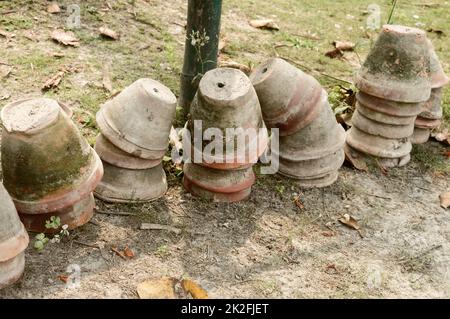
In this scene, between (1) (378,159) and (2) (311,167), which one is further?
(1) (378,159)

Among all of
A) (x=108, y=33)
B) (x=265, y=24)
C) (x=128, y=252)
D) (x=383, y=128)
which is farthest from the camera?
(x=265, y=24)

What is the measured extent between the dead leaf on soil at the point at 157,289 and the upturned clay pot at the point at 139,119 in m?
0.79

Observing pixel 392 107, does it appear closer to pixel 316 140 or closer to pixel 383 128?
pixel 383 128

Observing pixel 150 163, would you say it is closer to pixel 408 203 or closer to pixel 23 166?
pixel 23 166

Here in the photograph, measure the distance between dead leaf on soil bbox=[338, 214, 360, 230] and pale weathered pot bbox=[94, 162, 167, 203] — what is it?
1241 mm

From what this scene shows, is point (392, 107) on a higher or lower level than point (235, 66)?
higher

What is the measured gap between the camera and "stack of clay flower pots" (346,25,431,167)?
157 inches

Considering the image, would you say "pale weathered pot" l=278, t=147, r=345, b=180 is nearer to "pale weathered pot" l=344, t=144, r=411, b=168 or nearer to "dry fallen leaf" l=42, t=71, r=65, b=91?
"pale weathered pot" l=344, t=144, r=411, b=168

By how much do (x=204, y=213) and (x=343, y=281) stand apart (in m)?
0.95

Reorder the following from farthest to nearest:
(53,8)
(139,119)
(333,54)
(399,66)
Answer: (333,54) → (53,8) → (399,66) → (139,119)

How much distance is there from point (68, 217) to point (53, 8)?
3.07m

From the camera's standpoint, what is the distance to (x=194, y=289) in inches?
118

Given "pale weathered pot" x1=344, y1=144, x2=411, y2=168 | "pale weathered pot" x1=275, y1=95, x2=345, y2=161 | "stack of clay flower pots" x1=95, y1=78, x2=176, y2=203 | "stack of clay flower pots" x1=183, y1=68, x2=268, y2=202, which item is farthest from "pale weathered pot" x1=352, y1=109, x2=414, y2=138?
"stack of clay flower pots" x1=95, y1=78, x2=176, y2=203

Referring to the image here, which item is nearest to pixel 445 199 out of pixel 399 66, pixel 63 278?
pixel 399 66
